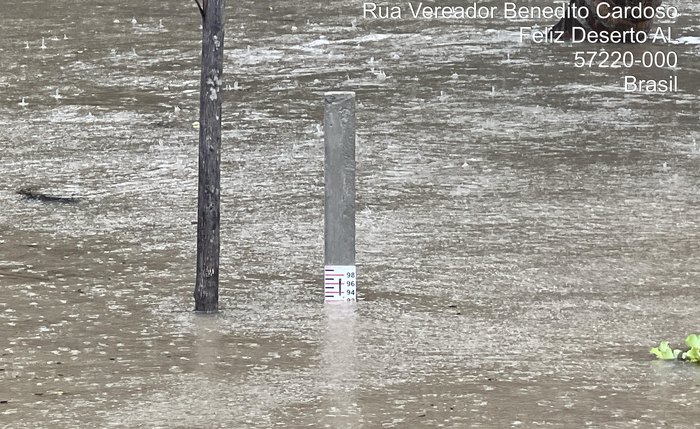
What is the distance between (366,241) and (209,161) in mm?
1533

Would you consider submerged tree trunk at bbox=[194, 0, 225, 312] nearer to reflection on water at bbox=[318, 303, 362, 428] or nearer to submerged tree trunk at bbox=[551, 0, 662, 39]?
reflection on water at bbox=[318, 303, 362, 428]

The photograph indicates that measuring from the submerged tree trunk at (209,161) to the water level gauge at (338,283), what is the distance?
55 cm

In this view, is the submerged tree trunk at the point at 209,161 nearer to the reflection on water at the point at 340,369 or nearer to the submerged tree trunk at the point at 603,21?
the reflection on water at the point at 340,369

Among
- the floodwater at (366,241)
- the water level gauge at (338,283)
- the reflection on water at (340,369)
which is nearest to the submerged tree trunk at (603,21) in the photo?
the floodwater at (366,241)

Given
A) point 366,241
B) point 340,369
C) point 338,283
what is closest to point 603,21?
point 366,241

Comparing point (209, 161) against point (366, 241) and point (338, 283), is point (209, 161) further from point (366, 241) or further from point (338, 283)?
point (366, 241)

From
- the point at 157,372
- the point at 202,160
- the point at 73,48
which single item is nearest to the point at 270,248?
the point at 202,160

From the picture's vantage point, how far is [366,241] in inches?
307

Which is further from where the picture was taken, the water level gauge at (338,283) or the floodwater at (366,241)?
the water level gauge at (338,283)

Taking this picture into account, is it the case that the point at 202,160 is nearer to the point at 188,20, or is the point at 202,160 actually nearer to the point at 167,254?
the point at 167,254

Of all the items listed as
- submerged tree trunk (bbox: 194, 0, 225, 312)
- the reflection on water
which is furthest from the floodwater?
submerged tree trunk (bbox: 194, 0, 225, 312)

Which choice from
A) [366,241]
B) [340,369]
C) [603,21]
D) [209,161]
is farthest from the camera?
[603,21]

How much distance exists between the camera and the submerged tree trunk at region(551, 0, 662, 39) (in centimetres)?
1410

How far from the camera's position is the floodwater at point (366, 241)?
213 inches
